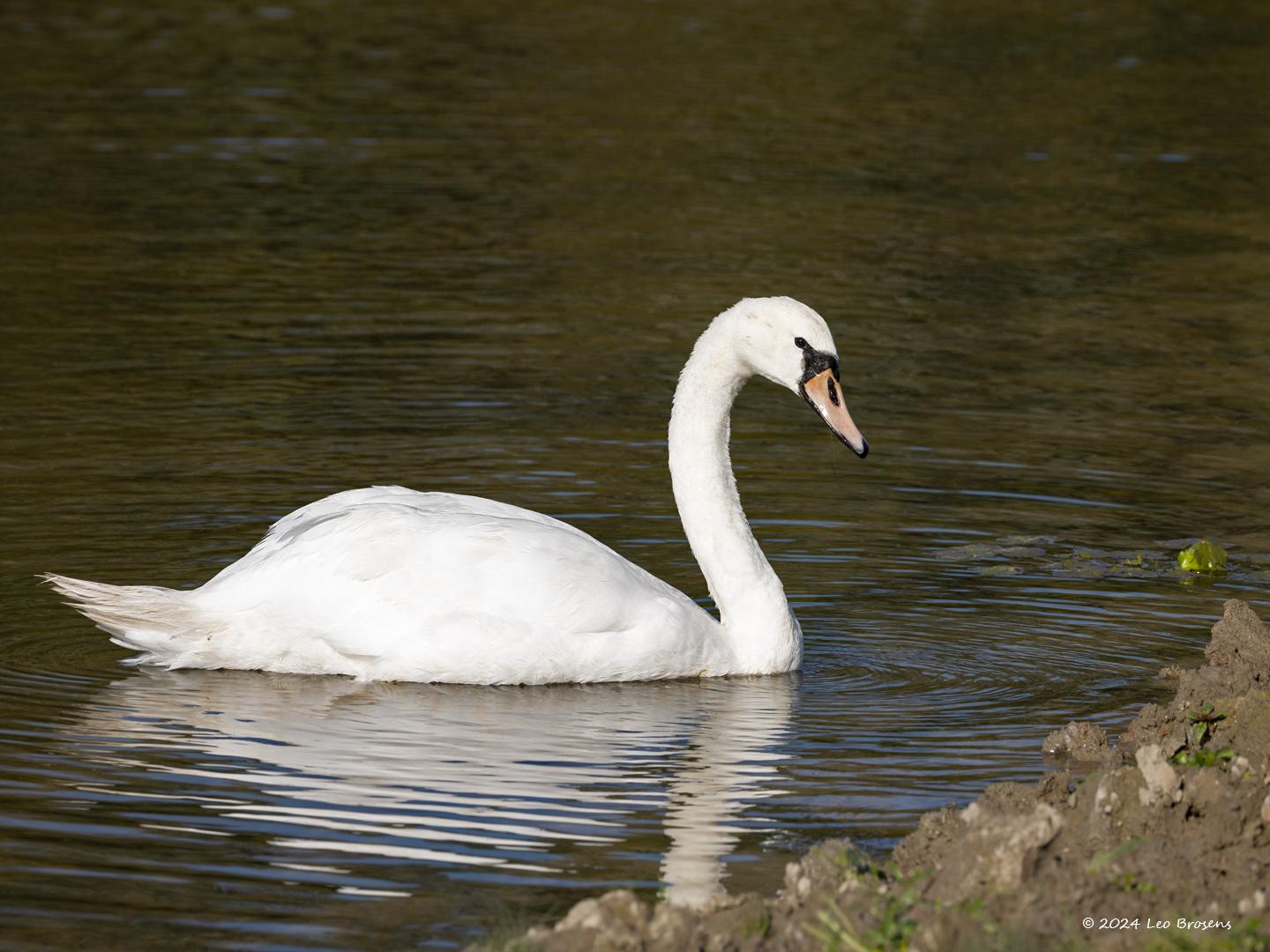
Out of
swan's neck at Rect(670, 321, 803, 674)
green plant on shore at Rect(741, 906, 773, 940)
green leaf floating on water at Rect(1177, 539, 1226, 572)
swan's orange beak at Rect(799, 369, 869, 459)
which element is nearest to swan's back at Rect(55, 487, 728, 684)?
swan's neck at Rect(670, 321, 803, 674)

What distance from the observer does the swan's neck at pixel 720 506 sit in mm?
9500

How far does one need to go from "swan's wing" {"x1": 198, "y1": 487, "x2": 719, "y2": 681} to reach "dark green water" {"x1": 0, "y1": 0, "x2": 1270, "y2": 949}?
0.18 m

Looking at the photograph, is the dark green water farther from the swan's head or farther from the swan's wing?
the swan's head

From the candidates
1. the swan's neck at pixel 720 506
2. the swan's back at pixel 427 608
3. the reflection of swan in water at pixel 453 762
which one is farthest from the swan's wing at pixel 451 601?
the swan's neck at pixel 720 506

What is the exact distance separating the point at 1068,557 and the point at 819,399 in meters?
2.27

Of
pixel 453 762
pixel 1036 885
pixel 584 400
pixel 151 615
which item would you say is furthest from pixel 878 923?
pixel 584 400

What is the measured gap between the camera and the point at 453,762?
7992 mm

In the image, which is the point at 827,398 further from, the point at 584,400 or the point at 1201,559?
the point at 584,400

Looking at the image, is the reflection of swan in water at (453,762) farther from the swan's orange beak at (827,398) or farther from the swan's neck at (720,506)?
the swan's orange beak at (827,398)

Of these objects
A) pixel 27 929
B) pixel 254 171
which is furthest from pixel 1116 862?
pixel 254 171

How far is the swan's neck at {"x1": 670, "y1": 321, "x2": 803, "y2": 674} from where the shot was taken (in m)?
9.50

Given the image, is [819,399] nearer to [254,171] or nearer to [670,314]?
[670,314]

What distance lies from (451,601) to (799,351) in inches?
73.4

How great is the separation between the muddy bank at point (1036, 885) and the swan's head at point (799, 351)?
8.83 ft
